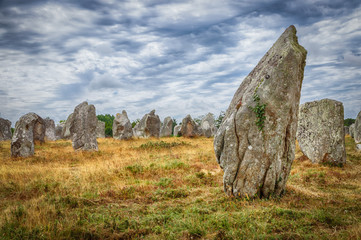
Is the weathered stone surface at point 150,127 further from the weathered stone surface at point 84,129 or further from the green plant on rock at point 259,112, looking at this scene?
the green plant on rock at point 259,112

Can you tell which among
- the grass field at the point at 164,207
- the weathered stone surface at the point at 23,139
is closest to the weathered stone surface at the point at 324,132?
the grass field at the point at 164,207

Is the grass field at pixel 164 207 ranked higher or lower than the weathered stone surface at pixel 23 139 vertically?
lower

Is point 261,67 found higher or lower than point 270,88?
higher

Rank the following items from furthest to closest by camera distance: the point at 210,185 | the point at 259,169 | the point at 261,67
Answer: the point at 210,185 → the point at 261,67 → the point at 259,169

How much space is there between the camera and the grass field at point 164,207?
5367 millimetres

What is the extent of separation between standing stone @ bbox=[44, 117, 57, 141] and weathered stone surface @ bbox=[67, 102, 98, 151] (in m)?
17.9

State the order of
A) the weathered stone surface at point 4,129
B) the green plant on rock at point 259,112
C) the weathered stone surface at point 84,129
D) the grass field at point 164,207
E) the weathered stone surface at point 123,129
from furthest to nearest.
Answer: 1. the weathered stone surface at point 123,129
2. the weathered stone surface at point 4,129
3. the weathered stone surface at point 84,129
4. the green plant on rock at point 259,112
5. the grass field at point 164,207

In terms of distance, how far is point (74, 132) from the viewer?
1989 centimetres

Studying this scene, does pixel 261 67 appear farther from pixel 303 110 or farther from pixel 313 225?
pixel 303 110

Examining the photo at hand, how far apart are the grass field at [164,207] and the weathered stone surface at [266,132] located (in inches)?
22.2

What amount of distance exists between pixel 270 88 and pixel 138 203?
5.10 meters

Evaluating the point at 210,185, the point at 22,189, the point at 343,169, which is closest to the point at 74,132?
the point at 22,189

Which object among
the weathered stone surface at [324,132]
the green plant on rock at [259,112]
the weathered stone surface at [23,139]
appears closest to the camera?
the green plant on rock at [259,112]

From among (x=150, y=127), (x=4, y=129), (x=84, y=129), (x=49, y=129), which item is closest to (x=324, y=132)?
(x=84, y=129)
